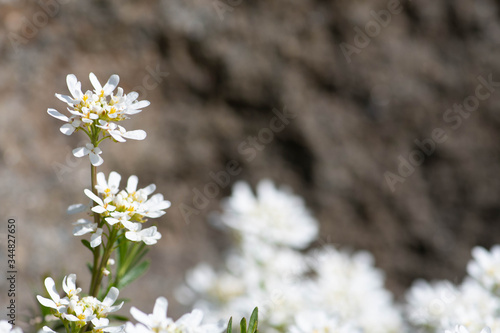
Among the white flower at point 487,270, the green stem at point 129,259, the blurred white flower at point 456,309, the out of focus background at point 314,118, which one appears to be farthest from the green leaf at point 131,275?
the out of focus background at point 314,118

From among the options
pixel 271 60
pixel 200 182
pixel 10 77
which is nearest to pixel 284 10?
pixel 271 60

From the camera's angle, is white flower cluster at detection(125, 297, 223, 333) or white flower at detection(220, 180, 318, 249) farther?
white flower at detection(220, 180, 318, 249)

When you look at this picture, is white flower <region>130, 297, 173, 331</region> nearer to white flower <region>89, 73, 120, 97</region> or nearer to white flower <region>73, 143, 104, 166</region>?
white flower <region>73, 143, 104, 166</region>

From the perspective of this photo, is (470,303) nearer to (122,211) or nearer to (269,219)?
(269,219)

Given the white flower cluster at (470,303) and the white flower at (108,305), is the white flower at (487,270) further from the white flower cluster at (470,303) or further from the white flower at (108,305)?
the white flower at (108,305)

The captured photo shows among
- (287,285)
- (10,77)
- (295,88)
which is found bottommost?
(287,285)

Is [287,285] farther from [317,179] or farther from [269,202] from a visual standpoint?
[317,179]

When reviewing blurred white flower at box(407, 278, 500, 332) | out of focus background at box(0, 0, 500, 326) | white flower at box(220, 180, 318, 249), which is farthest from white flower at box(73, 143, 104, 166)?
out of focus background at box(0, 0, 500, 326)
